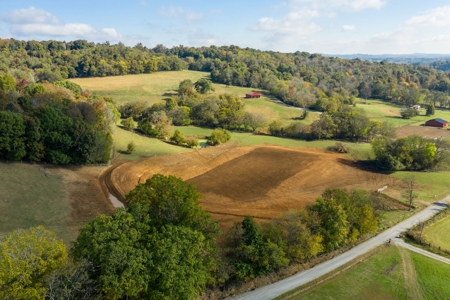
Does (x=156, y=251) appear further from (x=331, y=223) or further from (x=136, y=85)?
(x=136, y=85)

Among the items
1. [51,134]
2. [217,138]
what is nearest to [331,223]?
[51,134]

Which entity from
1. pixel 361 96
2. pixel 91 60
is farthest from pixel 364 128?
pixel 91 60

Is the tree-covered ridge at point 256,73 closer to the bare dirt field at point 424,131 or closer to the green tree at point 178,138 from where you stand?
the bare dirt field at point 424,131

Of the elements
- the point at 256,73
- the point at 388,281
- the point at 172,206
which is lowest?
the point at 388,281

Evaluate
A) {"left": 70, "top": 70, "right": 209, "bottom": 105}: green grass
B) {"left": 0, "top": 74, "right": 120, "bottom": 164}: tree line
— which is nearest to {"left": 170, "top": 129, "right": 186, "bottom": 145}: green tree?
{"left": 0, "top": 74, "right": 120, "bottom": 164}: tree line

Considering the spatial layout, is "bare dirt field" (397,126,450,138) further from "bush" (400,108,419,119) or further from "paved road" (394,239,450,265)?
"paved road" (394,239,450,265)

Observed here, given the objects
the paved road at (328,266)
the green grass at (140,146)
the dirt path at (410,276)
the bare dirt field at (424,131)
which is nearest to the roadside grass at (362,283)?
the dirt path at (410,276)
